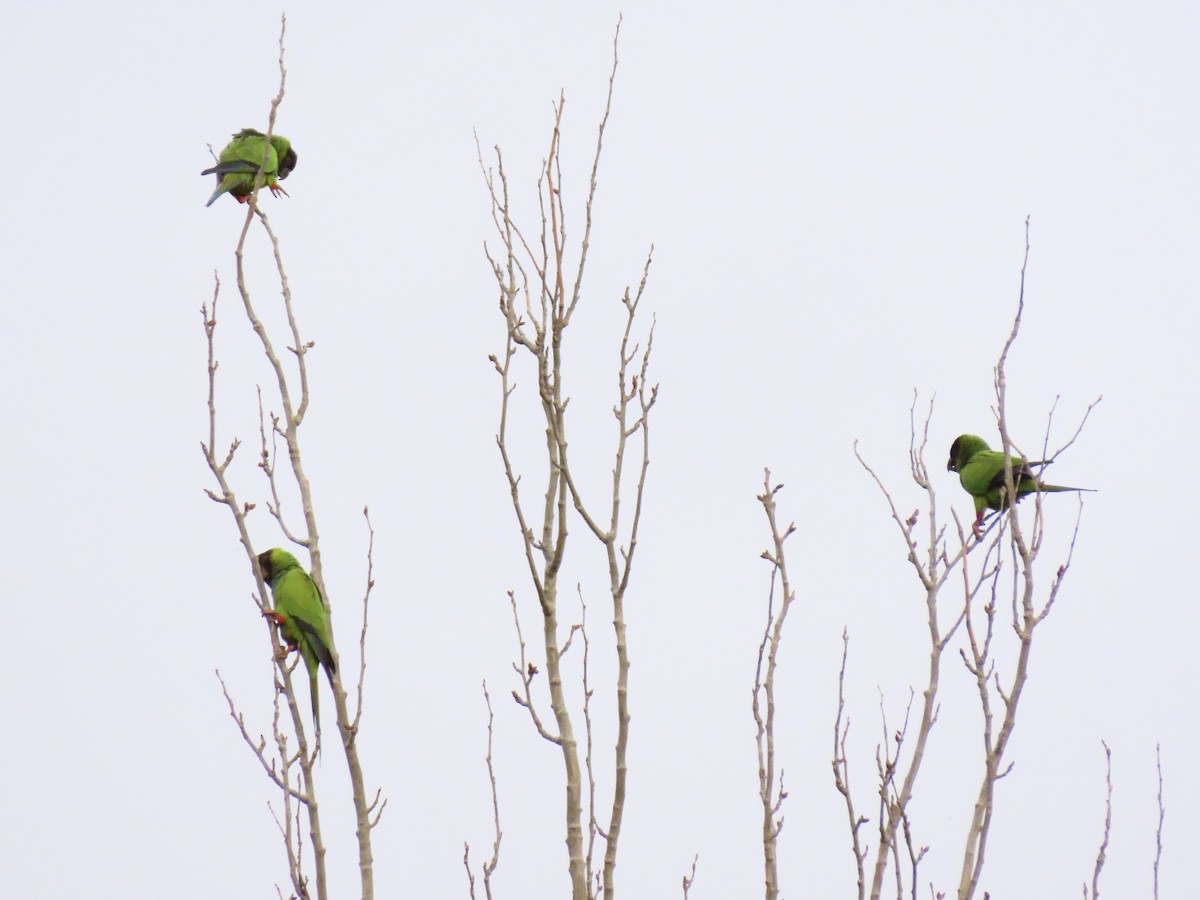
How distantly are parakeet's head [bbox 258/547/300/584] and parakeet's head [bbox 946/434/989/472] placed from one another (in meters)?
5.81

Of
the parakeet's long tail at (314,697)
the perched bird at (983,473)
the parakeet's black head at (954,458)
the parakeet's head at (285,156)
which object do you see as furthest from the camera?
the parakeet's black head at (954,458)

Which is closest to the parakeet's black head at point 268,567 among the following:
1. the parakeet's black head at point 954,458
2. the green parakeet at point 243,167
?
the green parakeet at point 243,167

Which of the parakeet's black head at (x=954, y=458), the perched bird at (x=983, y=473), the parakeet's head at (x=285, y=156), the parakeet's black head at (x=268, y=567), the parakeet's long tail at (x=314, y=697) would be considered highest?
the parakeet's head at (x=285, y=156)

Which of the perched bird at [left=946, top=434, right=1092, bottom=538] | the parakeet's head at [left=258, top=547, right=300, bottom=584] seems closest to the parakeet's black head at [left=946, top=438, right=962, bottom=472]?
the perched bird at [left=946, top=434, right=1092, bottom=538]

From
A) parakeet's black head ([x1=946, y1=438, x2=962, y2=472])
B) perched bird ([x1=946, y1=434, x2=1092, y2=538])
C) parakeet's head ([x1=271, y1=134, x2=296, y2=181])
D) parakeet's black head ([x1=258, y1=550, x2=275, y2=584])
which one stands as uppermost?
parakeet's head ([x1=271, y1=134, x2=296, y2=181])

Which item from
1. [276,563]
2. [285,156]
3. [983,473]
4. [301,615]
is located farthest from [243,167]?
[983,473]

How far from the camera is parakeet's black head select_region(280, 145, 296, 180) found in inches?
377

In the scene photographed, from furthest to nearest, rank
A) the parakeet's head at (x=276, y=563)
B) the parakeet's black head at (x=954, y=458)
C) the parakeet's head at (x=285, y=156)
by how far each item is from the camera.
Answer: the parakeet's black head at (x=954, y=458) < the parakeet's head at (x=285, y=156) < the parakeet's head at (x=276, y=563)

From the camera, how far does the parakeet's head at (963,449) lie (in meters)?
10.2

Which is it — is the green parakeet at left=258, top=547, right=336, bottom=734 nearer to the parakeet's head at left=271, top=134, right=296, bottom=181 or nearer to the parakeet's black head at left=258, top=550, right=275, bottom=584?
the parakeet's black head at left=258, top=550, right=275, bottom=584

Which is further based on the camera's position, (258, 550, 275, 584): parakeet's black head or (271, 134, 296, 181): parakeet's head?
(271, 134, 296, 181): parakeet's head

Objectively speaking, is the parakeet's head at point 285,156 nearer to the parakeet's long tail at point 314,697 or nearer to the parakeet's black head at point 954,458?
the parakeet's long tail at point 314,697

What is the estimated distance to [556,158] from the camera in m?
3.93

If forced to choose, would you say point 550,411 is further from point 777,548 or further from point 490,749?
point 490,749
